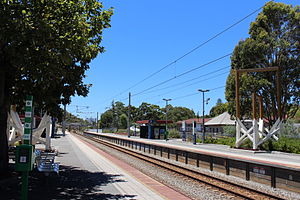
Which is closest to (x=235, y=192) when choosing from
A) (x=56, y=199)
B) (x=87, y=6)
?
(x=56, y=199)

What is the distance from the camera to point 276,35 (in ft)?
116

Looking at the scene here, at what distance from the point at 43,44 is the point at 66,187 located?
4241 millimetres

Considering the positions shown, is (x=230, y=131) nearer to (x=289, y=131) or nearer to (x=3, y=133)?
(x=289, y=131)

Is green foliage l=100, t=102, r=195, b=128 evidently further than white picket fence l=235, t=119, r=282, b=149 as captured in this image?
Yes

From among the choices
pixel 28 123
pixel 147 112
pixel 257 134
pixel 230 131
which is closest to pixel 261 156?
pixel 257 134

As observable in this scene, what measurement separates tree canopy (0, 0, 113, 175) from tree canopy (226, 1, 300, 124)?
2793 cm

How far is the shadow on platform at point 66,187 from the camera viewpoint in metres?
8.06

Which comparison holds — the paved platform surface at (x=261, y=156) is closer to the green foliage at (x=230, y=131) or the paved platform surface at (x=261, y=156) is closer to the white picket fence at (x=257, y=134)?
the white picket fence at (x=257, y=134)

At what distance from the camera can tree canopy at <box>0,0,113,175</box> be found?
7590 mm

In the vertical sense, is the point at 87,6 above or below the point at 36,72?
above

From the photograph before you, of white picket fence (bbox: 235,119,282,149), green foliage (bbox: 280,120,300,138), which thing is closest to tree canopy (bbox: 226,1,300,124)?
green foliage (bbox: 280,120,300,138)

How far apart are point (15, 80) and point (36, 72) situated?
2395 mm

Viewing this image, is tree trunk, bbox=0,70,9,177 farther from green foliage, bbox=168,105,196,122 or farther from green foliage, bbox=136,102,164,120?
green foliage, bbox=168,105,196,122

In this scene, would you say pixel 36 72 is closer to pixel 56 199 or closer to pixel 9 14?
pixel 9 14
